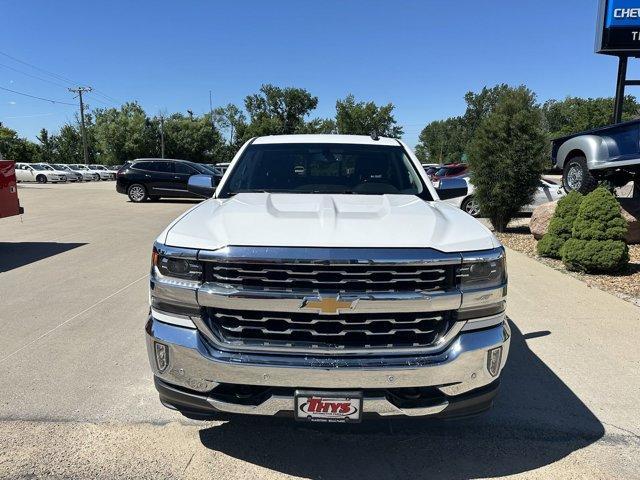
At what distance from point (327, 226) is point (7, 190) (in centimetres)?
785

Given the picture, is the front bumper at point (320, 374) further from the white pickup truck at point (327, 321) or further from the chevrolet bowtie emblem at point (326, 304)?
the chevrolet bowtie emblem at point (326, 304)

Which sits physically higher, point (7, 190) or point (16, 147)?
point (16, 147)

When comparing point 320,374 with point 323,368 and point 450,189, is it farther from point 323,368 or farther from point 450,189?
point 450,189

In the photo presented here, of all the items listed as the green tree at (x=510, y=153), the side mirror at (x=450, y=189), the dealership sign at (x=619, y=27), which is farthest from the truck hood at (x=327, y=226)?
the dealership sign at (x=619, y=27)

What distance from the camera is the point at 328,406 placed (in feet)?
7.82

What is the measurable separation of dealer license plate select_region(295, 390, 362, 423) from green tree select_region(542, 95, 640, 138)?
86172 mm

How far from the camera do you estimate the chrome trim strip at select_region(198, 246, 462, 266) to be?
2.38 meters

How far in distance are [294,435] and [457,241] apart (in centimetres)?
159

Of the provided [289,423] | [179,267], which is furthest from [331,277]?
[289,423]

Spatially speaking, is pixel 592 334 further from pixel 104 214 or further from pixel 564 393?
pixel 104 214

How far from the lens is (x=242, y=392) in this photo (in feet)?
8.09

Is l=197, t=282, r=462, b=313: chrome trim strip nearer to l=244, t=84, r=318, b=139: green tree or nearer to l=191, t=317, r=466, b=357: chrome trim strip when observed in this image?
l=191, t=317, r=466, b=357: chrome trim strip

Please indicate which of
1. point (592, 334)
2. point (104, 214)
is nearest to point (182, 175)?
point (104, 214)

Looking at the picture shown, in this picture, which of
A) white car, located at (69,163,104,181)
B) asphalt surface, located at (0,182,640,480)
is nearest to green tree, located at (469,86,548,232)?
asphalt surface, located at (0,182,640,480)
